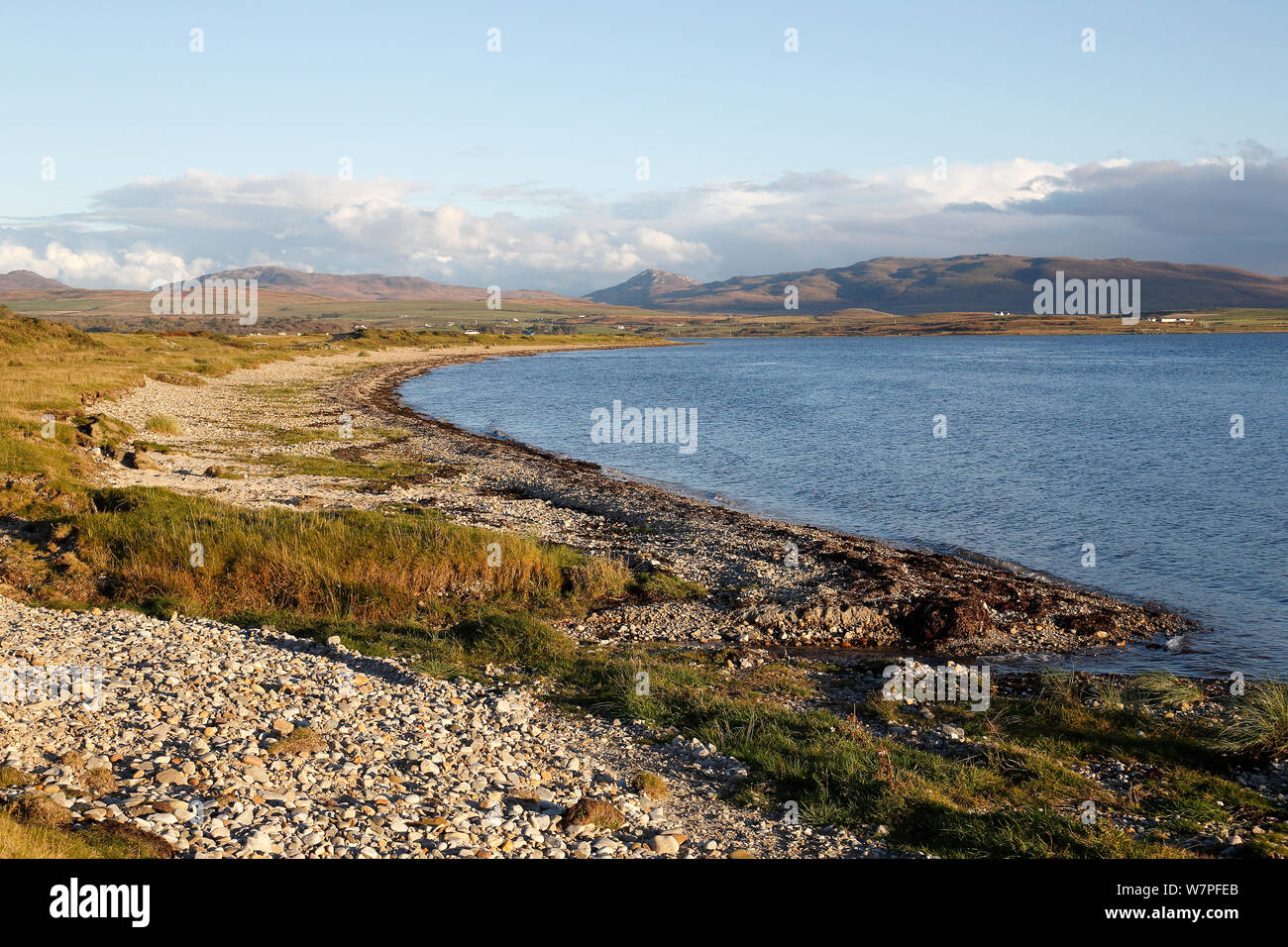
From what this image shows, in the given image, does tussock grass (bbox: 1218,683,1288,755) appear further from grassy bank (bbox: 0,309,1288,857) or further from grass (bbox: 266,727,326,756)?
grass (bbox: 266,727,326,756)

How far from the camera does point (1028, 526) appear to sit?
92.9 ft

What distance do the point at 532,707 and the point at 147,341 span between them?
312 ft

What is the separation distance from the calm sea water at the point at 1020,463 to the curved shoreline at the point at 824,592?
5.00 ft

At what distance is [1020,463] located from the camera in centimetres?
4191

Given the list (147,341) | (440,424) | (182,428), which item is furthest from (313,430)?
(147,341)

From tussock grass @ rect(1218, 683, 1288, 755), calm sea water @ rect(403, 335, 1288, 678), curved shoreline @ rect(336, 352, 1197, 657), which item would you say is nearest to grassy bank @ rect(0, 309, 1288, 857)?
tussock grass @ rect(1218, 683, 1288, 755)

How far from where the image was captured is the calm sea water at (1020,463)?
73.6 ft

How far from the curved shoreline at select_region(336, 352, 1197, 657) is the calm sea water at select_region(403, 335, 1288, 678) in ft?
5.00

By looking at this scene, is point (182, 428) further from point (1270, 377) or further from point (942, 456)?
point (1270, 377)

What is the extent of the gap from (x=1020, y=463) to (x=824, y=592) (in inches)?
1066

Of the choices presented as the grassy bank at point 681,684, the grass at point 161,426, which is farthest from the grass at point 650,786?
the grass at point 161,426

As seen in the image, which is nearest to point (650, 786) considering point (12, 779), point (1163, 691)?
point (12, 779)

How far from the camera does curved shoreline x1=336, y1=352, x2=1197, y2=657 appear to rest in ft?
54.9

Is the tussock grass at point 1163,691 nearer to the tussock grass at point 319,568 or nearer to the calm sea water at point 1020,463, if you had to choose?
the calm sea water at point 1020,463
